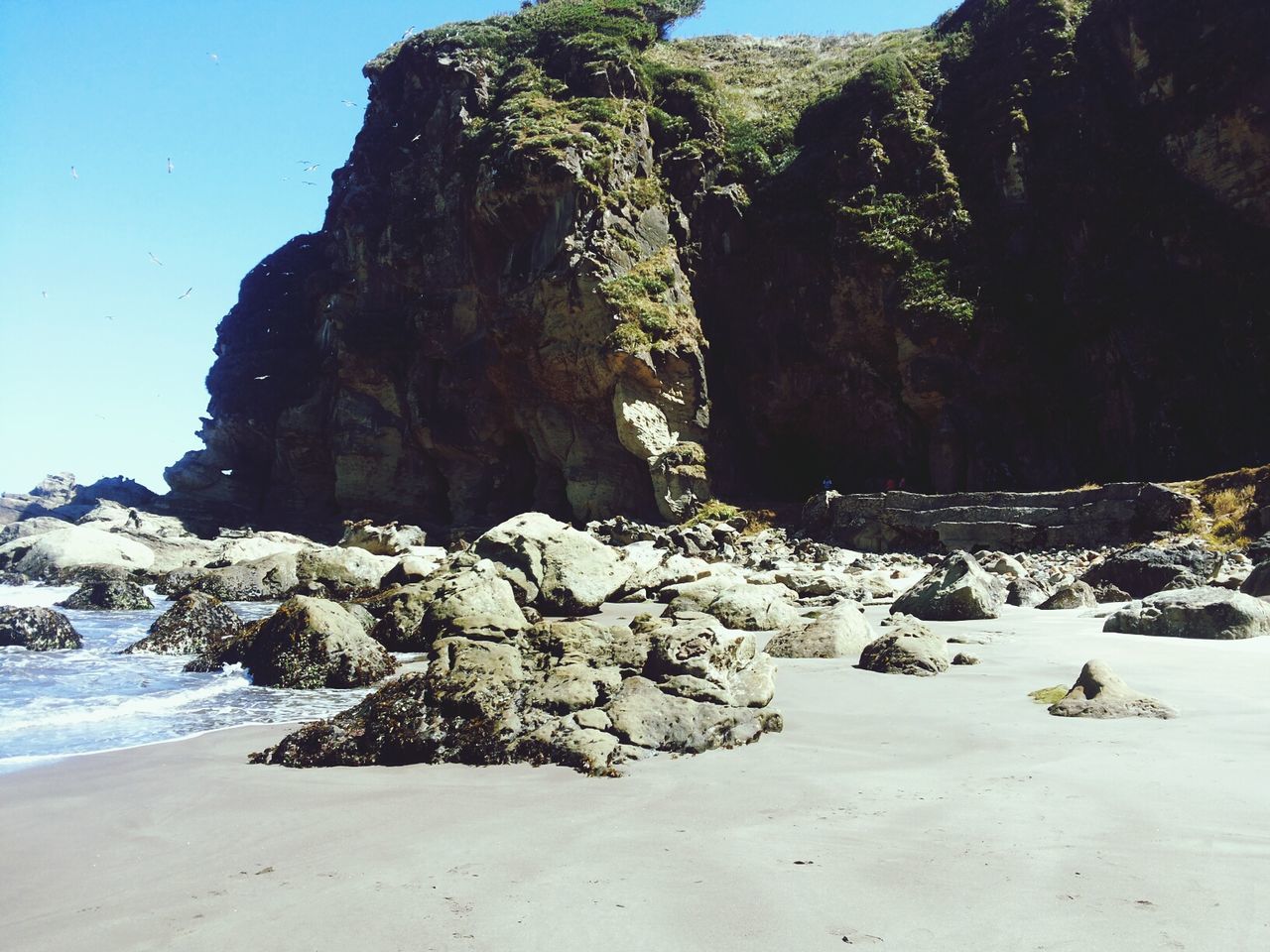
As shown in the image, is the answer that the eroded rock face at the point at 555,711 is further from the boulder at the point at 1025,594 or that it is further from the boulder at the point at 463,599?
the boulder at the point at 1025,594

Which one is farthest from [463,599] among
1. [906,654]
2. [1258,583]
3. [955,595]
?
[1258,583]

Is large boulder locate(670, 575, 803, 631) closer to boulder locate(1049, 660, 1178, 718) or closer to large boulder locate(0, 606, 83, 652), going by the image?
boulder locate(1049, 660, 1178, 718)

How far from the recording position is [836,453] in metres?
29.5

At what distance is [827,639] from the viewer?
7.14 metres

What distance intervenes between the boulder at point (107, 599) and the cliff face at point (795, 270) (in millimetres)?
15986

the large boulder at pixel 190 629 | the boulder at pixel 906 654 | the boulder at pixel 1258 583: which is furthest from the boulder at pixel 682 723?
the boulder at pixel 1258 583

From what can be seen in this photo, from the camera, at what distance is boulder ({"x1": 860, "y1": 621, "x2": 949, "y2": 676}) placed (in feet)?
19.8

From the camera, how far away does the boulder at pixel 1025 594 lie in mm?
10414

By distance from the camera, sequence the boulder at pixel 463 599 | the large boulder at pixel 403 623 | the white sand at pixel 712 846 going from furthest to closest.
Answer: the large boulder at pixel 403 623
the boulder at pixel 463 599
the white sand at pixel 712 846

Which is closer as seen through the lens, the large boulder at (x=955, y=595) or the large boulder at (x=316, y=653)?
the large boulder at (x=316, y=653)

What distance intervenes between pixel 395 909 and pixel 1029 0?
1457 inches

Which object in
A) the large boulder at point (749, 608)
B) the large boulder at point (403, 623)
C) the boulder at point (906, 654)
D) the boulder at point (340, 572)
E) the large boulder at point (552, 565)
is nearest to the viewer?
the boulder at point (906, 654)

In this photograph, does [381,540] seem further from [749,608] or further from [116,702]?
[116,702]

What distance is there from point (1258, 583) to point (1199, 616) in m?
2.38
